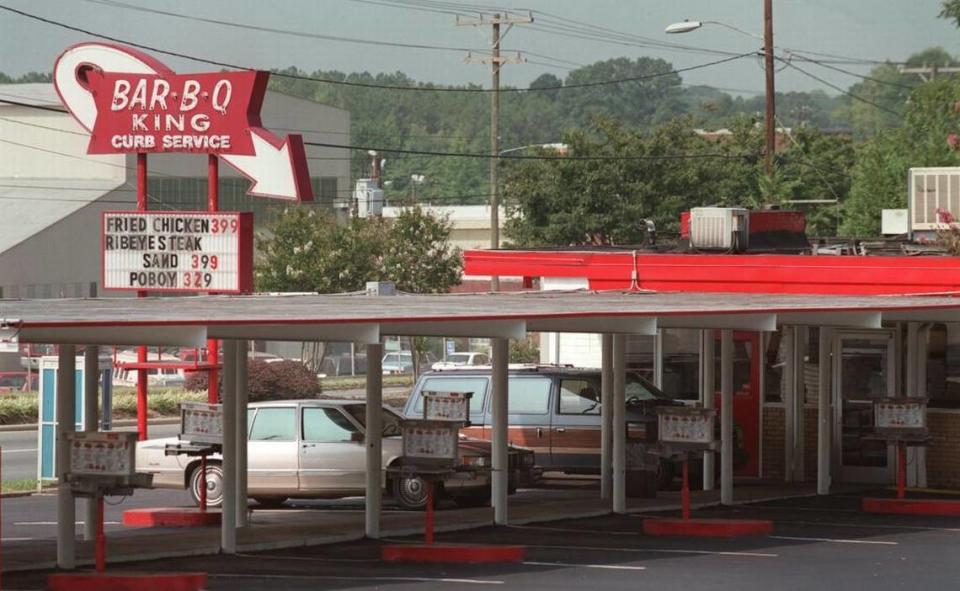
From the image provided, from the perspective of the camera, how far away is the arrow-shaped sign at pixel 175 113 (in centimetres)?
2877

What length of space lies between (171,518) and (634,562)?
22.1ft

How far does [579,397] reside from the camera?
25.2 m

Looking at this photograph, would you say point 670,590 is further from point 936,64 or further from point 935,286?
point 936,64

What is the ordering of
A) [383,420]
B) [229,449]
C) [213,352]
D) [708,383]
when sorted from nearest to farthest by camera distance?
[229,449] → [383,420] → [708,383] → [213,352]

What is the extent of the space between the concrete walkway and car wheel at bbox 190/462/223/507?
643 mm

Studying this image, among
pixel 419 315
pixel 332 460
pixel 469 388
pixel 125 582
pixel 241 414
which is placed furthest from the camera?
pixel 469 388

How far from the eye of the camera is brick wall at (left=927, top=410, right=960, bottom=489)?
24000 millimetres

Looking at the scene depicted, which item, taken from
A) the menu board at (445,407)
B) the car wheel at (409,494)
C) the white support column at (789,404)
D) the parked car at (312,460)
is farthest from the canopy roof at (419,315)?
the car wheel at (409,494)

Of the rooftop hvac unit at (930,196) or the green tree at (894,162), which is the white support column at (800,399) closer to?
the rooftop hvac unit at (930,196)

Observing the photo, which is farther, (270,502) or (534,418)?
(534,418)

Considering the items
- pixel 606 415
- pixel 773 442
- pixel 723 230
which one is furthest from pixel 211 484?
pixel 723 230

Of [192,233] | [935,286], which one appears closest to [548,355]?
[192,233]

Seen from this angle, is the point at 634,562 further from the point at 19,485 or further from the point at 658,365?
the point at 19,485

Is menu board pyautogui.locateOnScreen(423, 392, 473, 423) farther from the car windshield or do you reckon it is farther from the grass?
the grass
